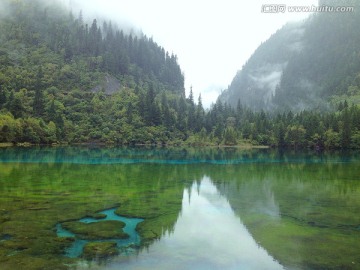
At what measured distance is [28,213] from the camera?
65.5 ft

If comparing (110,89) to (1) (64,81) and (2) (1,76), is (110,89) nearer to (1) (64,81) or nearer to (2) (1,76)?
(1) (64,81)

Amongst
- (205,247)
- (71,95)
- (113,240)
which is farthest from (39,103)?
(205,247)

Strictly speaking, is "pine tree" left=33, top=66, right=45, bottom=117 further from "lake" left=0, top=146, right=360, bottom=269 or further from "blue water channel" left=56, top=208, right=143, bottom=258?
"blue water channel" left=56, top=208, right=143, bottom=258

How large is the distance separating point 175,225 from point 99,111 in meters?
128

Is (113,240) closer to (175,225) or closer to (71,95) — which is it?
(175,225)

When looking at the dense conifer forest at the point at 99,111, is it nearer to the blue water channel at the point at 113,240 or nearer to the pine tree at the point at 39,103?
the pine tree at the point at 39,103

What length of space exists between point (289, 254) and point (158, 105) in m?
140

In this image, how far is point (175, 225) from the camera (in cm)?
1942

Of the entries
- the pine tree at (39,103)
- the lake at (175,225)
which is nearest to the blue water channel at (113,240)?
the lake at (175,225)

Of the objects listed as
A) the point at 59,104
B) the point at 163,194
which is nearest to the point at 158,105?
the point at 59,104

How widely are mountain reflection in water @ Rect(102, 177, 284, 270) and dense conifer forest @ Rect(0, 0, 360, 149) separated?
84918mm

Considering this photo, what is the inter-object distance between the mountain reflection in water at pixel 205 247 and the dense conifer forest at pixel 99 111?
279 feet

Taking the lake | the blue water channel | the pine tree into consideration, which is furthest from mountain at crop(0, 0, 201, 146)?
the blue water channel

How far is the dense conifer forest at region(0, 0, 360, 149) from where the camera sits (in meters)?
118
